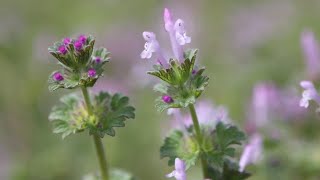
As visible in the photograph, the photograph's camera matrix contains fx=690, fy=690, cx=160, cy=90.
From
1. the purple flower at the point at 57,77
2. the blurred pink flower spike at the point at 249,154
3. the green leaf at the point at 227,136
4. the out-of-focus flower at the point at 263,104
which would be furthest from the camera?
the out-of-focus flower at the point at 263,104

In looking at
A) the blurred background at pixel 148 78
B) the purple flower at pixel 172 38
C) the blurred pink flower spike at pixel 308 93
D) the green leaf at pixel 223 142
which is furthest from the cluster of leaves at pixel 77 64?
the blurred background at pixel 148 78

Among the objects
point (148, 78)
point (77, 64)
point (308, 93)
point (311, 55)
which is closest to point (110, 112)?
point (77, 64)

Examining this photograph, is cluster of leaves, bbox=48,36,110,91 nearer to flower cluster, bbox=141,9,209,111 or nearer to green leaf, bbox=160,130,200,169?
flower cluster, bbox=141,9,209,111

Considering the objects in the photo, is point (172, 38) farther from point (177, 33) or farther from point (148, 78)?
point (148, 78)

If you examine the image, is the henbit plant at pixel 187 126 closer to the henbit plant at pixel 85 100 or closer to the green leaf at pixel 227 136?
the green leaf at pixel 227 136

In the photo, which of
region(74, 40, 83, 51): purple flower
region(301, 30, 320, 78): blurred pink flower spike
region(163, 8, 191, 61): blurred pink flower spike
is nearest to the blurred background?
region(301, 30, 320, 78): blurred pink flower spike

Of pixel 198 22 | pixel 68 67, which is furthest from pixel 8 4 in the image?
pixel 68 67

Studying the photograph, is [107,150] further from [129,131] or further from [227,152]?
[227,152]
